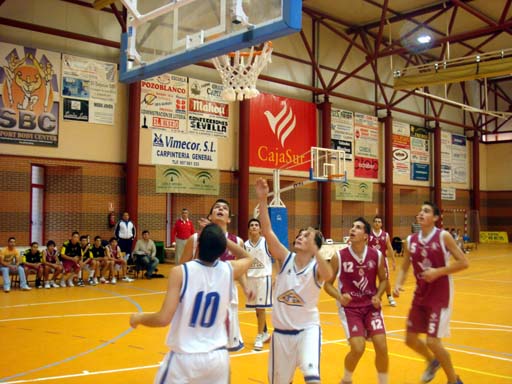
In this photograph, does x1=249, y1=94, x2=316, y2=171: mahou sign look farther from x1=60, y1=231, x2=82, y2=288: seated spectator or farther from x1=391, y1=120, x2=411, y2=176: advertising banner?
x1=60, y1=231, x2=82, y2=288: seated spectator

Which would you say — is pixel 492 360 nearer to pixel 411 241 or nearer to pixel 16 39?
pixel 411 241

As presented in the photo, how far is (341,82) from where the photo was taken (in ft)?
82.5

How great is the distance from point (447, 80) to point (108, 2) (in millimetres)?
11830

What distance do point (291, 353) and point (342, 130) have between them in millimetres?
22534

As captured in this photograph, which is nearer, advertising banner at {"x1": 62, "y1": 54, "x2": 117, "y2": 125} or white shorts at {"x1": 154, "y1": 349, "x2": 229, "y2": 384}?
white shorts at {"x1": 154, "y1": 349, "x2": 229, "y2": 384}

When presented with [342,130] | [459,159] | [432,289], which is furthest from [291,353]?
[459,159]

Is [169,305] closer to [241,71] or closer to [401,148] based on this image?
[241,71]

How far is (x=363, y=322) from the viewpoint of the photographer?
17.4 feet

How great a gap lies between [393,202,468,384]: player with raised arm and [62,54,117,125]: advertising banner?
14490mm

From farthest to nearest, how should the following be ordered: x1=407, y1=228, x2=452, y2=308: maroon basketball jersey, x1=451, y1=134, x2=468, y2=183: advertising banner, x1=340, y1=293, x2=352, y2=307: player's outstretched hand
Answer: x1=451, y1=134, x2=468, y2=183: advertising banner < x1=407, y1=228, x2=452, y2=308: maroon basketball jersey < x1=340, y1=293, x2=352, y2=307: player's outstretched hand

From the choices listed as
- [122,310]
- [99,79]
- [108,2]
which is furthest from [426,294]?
[99,79]

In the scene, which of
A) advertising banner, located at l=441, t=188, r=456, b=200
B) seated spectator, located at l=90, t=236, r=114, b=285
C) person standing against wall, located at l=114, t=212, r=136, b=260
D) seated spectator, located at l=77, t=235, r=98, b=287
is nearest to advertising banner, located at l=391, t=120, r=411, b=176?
advertising banner, located at l=441, t=188, r=456, b=200

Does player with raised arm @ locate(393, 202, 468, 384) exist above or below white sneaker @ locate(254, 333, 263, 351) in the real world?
above

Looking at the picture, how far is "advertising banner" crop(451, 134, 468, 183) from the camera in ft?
111
